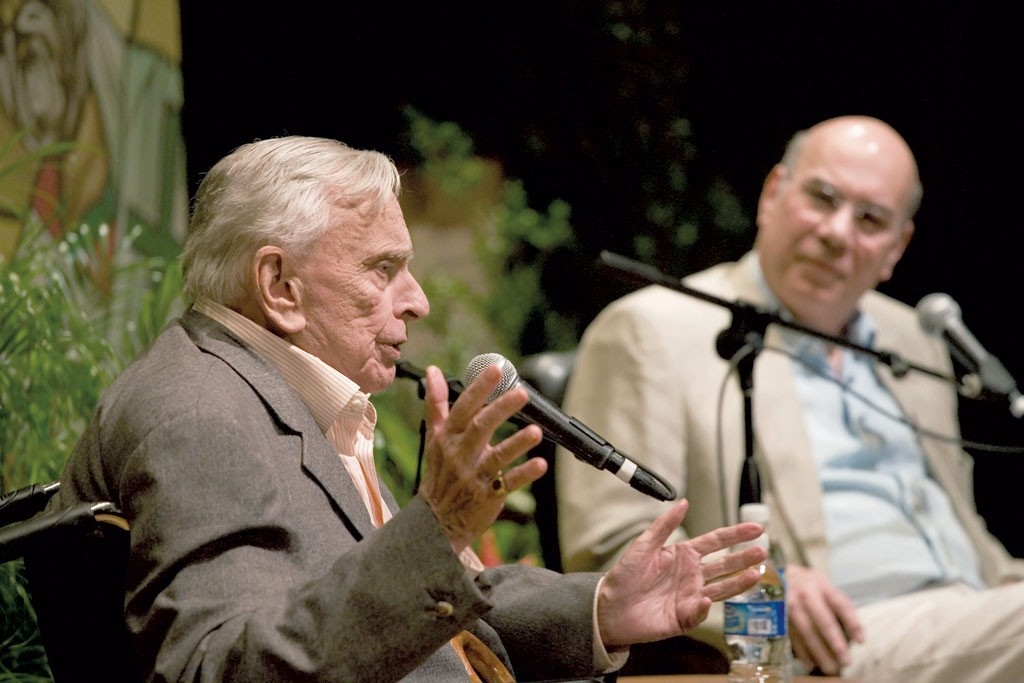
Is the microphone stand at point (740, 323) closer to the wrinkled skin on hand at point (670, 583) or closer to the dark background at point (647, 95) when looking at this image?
the wrinkled skin on hand at point (670, 583)

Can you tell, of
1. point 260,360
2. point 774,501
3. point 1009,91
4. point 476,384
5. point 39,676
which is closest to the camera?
point 476,384

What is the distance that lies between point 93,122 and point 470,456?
85.9 inches

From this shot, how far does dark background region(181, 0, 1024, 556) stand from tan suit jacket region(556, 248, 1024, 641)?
4.07 ft

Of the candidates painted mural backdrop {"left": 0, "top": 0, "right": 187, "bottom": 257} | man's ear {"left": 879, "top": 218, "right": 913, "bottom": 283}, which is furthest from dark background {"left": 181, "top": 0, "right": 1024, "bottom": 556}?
man's ear {"left": 879, "top": 218, "right": 913, "bottom": 283}

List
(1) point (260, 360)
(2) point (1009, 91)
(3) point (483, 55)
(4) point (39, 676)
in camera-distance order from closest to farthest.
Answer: (1) point (260, 360) → (4) point (39, 676) → (2) point (1009, 91) → (3) point (483, 55)

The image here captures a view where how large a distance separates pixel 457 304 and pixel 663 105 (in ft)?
4.22

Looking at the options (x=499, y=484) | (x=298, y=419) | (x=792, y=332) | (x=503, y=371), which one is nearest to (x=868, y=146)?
(x=792, y=332)

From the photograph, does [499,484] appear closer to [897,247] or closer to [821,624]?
[821,624]

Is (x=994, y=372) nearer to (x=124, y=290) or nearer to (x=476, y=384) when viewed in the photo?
(x=476, y=384)

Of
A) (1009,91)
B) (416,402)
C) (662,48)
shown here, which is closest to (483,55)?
(662,48)

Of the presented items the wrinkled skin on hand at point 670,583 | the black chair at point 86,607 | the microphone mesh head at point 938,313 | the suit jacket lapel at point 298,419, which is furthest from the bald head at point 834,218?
the black chair at point 86,607

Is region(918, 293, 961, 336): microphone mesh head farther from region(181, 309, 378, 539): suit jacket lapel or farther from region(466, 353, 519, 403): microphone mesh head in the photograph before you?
region(181, 309, 378, 539): suit jacket lapel

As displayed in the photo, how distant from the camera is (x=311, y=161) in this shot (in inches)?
66.6

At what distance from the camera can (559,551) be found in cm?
288
